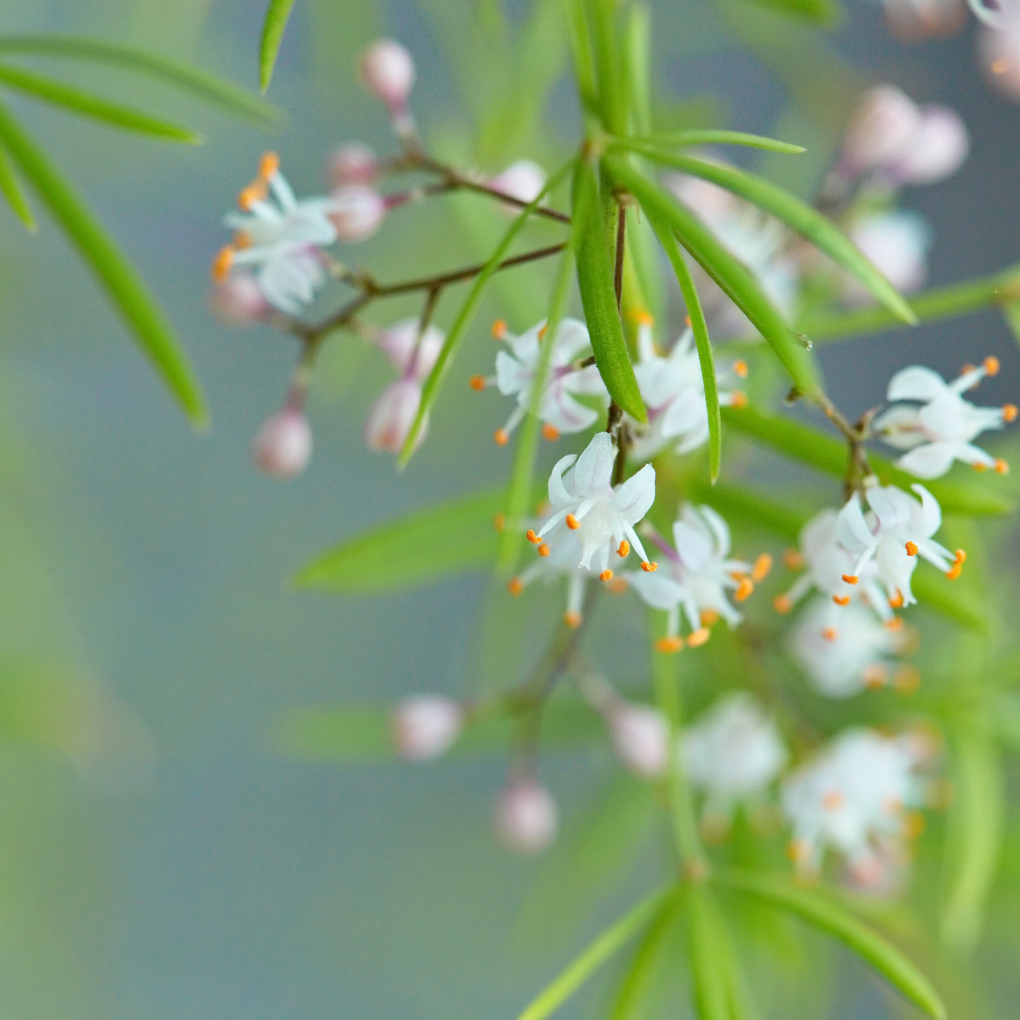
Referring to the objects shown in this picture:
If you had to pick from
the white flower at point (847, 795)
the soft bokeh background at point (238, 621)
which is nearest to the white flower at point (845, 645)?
the white flower at point (847, 795)

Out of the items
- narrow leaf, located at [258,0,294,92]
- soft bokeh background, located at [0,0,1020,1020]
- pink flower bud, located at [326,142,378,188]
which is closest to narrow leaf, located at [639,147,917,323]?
narrow leaf, located at [258,0,294,92]

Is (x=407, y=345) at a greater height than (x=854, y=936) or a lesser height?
greater

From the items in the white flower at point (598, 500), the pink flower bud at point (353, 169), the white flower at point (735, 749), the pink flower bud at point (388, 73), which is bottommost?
the white flower at point (598, 500)

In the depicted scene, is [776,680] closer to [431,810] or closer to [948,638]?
[948,638]

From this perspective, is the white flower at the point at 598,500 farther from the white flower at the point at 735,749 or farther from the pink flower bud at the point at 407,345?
the white flower at the point at 735,749

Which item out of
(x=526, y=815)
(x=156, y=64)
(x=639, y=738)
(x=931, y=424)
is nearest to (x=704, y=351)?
(x=931, y=424)

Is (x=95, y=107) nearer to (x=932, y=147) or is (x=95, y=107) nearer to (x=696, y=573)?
(x=696, y=573)

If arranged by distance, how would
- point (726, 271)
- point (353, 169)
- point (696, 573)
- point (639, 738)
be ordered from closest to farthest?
1. point (726, 271)
2. point (696, 573)
3. point (353, 169)
4. point (639, 738)
